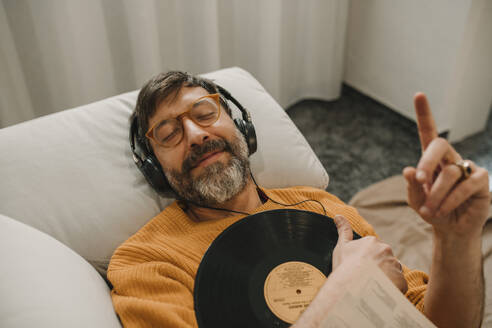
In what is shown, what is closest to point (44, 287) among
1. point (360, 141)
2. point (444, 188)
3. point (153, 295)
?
point (153, 295)

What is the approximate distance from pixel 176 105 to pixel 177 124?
2.2 inches

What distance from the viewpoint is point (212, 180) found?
0.98m

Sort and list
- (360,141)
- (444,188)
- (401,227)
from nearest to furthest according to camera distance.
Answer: (444,188) → (401,227) → (360,141)

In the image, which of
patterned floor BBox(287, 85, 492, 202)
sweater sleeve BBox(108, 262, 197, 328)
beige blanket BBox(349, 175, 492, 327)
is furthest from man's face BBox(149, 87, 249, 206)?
patterned floor BBox(287, 85, 492, 202)

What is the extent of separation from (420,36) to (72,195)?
1.89 meters

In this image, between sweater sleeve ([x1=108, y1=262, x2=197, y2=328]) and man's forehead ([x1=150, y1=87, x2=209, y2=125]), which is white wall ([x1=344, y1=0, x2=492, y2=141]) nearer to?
man's forehead ([x1=150, y1=87, x2=209, y2=125])

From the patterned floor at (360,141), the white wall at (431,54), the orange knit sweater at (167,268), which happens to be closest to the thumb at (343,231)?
the orange knit sweater at (167,268)

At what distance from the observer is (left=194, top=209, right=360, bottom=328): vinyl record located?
749 millimetres

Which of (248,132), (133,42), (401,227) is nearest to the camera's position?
(248,132)

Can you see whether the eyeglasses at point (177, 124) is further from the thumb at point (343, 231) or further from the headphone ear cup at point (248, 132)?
the thumb at point (343, 231)

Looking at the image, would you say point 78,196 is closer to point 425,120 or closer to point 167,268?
point 167,268

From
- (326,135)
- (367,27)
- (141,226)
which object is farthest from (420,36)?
(141,226)

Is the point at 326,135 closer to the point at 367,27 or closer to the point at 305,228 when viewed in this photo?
the point at 367,27

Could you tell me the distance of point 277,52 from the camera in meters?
2.15
